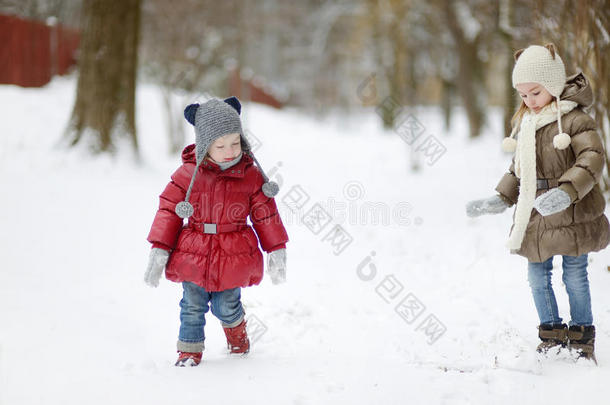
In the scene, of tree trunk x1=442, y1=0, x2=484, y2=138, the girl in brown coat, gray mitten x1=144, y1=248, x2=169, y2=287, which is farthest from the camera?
tree trunk x1=442, y1=0, x2=484, y2=138

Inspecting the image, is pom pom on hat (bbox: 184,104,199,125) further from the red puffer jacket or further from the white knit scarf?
the white knit scarf

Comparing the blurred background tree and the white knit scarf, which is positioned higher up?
the blurred background tree

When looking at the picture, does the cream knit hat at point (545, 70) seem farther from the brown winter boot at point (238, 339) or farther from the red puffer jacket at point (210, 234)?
the brown winter boot at point (238, 339)

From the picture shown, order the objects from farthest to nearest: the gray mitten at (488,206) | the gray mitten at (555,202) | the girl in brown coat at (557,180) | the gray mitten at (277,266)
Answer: the gray mitten at (488,206), the gray mitten at (277,266), the girl in brown coat at (557,180), the gray mitten at (555,202)

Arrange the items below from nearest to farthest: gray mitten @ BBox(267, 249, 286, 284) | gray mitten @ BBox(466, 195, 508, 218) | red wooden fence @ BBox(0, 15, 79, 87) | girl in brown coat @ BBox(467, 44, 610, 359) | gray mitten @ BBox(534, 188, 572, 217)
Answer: gray mitten @ BBox(534, 188, 572, 217), girl in brown coat @ BBox(467, 44, 610, 359), gray mitten @ BBox(267, 249, 286, 284), gray mitten @ BBox(466, 195, 508, 218), red wooden fence @ BBox(0, 15, 79, 87)

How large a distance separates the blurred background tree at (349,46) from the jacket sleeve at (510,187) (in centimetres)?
282

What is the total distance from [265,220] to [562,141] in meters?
1.69

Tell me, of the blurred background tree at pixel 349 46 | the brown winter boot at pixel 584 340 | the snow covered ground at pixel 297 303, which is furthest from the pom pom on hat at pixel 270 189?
the blurred background tree at pixel 349 46

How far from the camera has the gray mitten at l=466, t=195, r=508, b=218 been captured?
10.2ft

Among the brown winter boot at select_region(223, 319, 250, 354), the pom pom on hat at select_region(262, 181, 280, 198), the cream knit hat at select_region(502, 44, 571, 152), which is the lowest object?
the brown winter boot at select_region(223, 319, 250, 354)

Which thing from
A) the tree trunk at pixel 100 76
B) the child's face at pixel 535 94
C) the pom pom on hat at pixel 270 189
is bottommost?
the pom pom on hat at pixel 270 189

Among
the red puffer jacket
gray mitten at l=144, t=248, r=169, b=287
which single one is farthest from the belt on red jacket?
gray mitten at l=144, t=248, r=169, b=287

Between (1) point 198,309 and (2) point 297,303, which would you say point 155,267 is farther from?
(2) point 297,303

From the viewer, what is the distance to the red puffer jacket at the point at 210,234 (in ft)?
9.55
